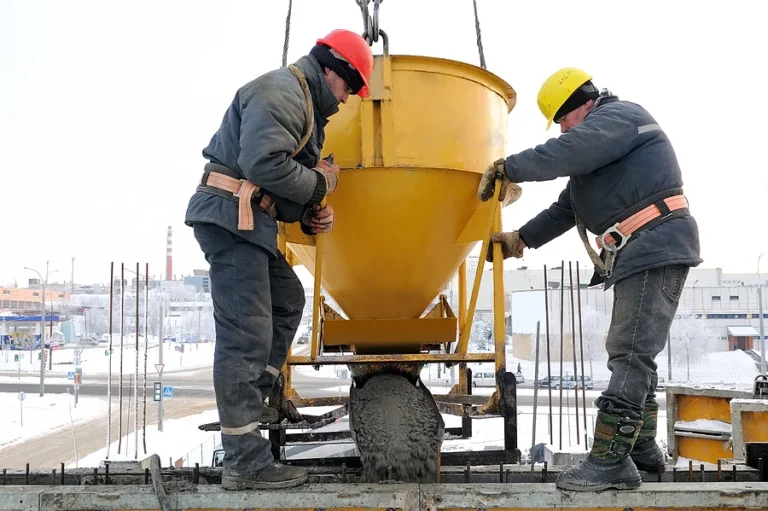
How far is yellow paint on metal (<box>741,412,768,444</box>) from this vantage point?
14.3 feet

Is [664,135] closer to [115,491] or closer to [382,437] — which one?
[382,437]

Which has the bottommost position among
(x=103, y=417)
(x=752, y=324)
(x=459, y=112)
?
(x=103, y=417)

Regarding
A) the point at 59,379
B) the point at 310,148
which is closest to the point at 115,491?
the point at 310,148

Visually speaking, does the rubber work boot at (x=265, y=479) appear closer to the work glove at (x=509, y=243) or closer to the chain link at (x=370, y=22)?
the work glove at (x=509, y=243)

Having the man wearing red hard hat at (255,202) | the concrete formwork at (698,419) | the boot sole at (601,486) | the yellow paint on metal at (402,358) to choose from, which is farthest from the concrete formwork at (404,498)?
the concrete formwork at (698,419)

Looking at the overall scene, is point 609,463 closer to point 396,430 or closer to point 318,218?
point 396,430

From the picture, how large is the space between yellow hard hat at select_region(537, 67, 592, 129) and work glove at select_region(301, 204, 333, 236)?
1.18 meters

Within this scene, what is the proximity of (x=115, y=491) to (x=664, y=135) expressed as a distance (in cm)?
266

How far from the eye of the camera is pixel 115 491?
7.27 ft

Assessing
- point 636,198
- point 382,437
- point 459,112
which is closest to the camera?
point 636,198

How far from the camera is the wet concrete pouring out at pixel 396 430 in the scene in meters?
2.78

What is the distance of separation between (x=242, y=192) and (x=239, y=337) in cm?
61

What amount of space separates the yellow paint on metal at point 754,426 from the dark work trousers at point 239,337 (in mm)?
3624

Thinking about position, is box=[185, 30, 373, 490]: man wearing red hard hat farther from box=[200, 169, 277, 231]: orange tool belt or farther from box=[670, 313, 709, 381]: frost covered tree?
box=[670, 313, 709, 381]: frost covered tree
